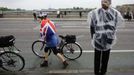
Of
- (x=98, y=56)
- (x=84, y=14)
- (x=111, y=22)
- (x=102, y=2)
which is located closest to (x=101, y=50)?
(x=98, y=56)

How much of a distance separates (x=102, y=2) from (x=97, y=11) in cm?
22

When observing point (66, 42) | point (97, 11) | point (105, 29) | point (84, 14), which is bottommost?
point (84, 14)

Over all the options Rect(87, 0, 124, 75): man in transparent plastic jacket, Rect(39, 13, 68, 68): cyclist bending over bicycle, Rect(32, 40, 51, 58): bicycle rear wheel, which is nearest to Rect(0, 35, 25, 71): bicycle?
Rect(39, 13, 68, 68): cyclist bending over bicycle

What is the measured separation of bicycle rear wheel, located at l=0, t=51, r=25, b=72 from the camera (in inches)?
266

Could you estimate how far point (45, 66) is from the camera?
7.38 meters

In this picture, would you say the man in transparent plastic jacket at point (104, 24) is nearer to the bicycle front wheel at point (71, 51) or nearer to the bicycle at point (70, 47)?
the bicycle at point (70, 47)

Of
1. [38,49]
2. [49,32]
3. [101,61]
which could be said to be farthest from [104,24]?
[38,49]

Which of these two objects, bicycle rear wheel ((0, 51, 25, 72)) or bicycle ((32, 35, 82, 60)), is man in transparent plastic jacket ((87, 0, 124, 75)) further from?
bicycle ((32, 35, 82, 60))

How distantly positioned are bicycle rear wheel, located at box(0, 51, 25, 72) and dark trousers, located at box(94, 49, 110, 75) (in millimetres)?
2020

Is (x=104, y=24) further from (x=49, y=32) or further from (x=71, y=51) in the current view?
(x=71, y=51)

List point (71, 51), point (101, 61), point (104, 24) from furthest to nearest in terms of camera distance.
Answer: point (71, 51), point (101, 61), point (104, 24)

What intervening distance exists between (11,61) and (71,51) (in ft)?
7.10

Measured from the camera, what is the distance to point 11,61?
267 inches

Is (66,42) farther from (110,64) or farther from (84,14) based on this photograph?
(84,14)
